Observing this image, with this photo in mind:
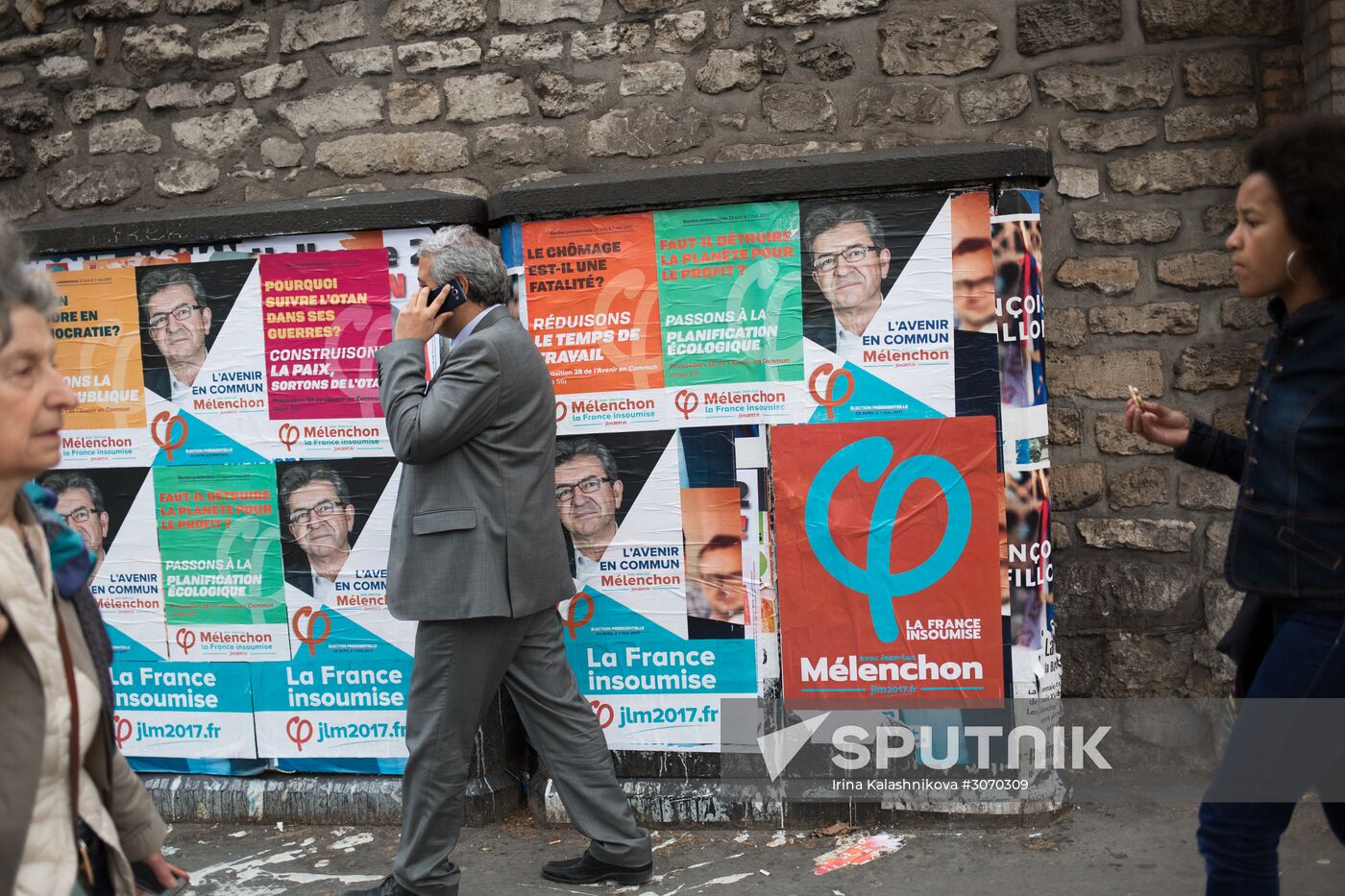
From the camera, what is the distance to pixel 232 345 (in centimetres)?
419

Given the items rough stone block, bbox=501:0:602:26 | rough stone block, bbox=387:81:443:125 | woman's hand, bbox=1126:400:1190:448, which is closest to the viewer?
woman's hand, bbox=1126:400:1190:448

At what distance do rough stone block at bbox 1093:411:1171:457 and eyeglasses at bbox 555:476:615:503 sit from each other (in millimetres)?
1859

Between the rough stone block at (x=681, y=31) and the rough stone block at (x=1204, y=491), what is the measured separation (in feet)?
7.99

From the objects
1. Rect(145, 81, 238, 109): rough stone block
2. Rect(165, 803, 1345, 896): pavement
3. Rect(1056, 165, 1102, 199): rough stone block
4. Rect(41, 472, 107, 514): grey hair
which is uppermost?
Rect(145, 81, 238, 109): rough stone block

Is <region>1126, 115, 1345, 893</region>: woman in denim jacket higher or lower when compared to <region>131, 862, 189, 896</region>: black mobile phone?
higher

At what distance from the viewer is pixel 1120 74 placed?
454 cm

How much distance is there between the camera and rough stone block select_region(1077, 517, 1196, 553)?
14.9 feet

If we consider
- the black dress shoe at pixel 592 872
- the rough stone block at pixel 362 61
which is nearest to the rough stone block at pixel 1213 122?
the rough stone block at pixel 362 61

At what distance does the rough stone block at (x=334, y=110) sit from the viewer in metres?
5.11

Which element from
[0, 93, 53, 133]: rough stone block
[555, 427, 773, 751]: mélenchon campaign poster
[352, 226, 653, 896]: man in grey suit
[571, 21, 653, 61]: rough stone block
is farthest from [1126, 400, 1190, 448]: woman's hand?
[0, 93, 53, 133]: rough stone block

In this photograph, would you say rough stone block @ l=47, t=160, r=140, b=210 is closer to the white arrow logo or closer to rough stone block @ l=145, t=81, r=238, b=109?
rough stone block @ l=145, t=81, r=238, b=109

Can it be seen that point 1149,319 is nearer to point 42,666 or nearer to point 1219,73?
point 1219,73

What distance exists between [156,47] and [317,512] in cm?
233

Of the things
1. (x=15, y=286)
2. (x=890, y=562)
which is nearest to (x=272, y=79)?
(x=890, y=562)
